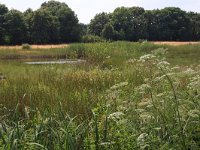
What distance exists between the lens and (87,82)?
1005 cm

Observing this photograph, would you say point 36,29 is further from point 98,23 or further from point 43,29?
point 98,23

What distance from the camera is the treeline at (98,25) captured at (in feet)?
196

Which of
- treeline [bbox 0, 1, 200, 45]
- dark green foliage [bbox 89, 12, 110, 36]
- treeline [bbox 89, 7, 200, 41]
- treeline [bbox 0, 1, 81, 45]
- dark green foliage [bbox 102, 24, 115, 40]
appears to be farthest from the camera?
dark green foliage [bbox 89, 12, 110, 36]

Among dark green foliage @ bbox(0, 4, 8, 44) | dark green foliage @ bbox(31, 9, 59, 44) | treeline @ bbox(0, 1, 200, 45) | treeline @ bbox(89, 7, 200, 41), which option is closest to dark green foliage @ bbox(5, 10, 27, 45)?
treeline @ bbox(0, 1, 200, 45)

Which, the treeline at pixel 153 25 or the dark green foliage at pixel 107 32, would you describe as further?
the treeline at pixel 153 25

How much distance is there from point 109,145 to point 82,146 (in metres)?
0.25

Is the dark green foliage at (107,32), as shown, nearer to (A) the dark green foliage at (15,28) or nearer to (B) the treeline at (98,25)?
(B) the treeline at (98,25)

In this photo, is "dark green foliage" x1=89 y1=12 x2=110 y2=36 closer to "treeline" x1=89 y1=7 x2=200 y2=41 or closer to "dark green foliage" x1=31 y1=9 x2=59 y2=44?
"treeline" x1=89 y1=7 x2=200 y2=41

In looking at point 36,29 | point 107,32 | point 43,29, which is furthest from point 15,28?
point 107,32

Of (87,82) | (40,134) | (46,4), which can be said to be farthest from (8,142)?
(46,4)

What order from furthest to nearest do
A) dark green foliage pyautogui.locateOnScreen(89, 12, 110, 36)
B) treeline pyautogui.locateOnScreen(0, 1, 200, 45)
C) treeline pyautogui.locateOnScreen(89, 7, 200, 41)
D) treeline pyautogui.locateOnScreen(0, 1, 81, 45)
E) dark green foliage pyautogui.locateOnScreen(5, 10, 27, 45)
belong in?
dark green foliage pyautogui.locateOnScreen(89, 12, 110, 36) → treeline pyautogui.locateOnScreen(89, 7, 200, 41) → treeline pyautogui.locateOnScreen(0, 1, 200, 45) → treeline pyautogui.locateOnScreen(0, 1, 81, 45) → dark green foliage pyautogui.locateOnScreen(5, 10, 27, 45)

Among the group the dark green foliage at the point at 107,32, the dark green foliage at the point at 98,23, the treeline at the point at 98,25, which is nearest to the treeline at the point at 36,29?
the treeline at the point at 98,25

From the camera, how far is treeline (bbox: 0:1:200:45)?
5972 centimetres

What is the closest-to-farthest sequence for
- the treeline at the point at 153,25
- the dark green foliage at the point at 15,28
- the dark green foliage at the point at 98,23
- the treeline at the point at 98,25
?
1. the dark green foliage at the point at 15,28
2. the treeline at the point at 98,25
3. the treeline at the point at 153,25
4. the dark green foliage at the point at 98,23
